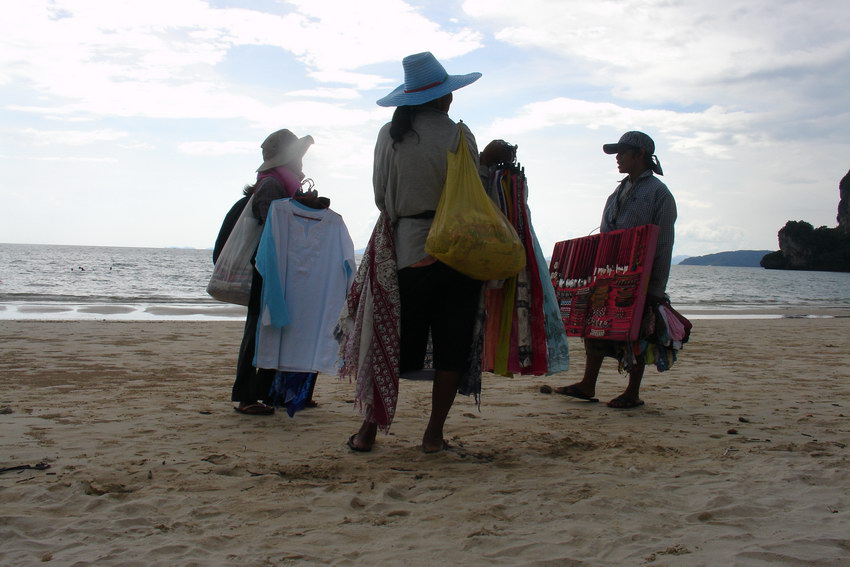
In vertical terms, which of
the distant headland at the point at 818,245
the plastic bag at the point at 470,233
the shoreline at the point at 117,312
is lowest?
the shoreline at the point at 117,312

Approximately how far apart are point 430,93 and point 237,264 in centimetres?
171

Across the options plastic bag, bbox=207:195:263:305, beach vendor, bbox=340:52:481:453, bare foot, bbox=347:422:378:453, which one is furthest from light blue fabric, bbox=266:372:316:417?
beach vendor, bbox=340:52:481:453

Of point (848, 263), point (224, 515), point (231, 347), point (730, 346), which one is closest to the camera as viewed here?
point (224, 515)

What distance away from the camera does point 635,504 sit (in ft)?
8.54

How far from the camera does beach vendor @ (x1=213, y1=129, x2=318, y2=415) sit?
4340mm

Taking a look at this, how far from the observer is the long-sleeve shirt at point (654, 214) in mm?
4551

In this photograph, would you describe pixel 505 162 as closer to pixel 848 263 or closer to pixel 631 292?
pixel 631 292

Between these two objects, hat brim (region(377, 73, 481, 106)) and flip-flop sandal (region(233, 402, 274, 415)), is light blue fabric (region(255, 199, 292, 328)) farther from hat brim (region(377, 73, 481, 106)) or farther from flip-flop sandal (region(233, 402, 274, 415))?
hat brim (region(377, 73, 481, 106))

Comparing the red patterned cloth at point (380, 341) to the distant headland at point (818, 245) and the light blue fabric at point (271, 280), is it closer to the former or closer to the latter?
the light blue fabric at point (271, 280)

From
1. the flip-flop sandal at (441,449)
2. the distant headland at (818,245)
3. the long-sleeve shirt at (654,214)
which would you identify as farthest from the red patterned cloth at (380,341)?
the distant headland at (818,245)

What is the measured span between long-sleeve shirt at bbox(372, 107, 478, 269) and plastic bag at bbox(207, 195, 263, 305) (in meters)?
1.35

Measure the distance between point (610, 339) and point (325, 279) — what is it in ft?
6.06

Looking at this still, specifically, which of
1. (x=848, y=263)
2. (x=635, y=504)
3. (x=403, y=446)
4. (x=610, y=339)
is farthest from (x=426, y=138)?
(x=848, y=263)

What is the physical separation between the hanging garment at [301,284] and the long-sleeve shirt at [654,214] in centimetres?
183
